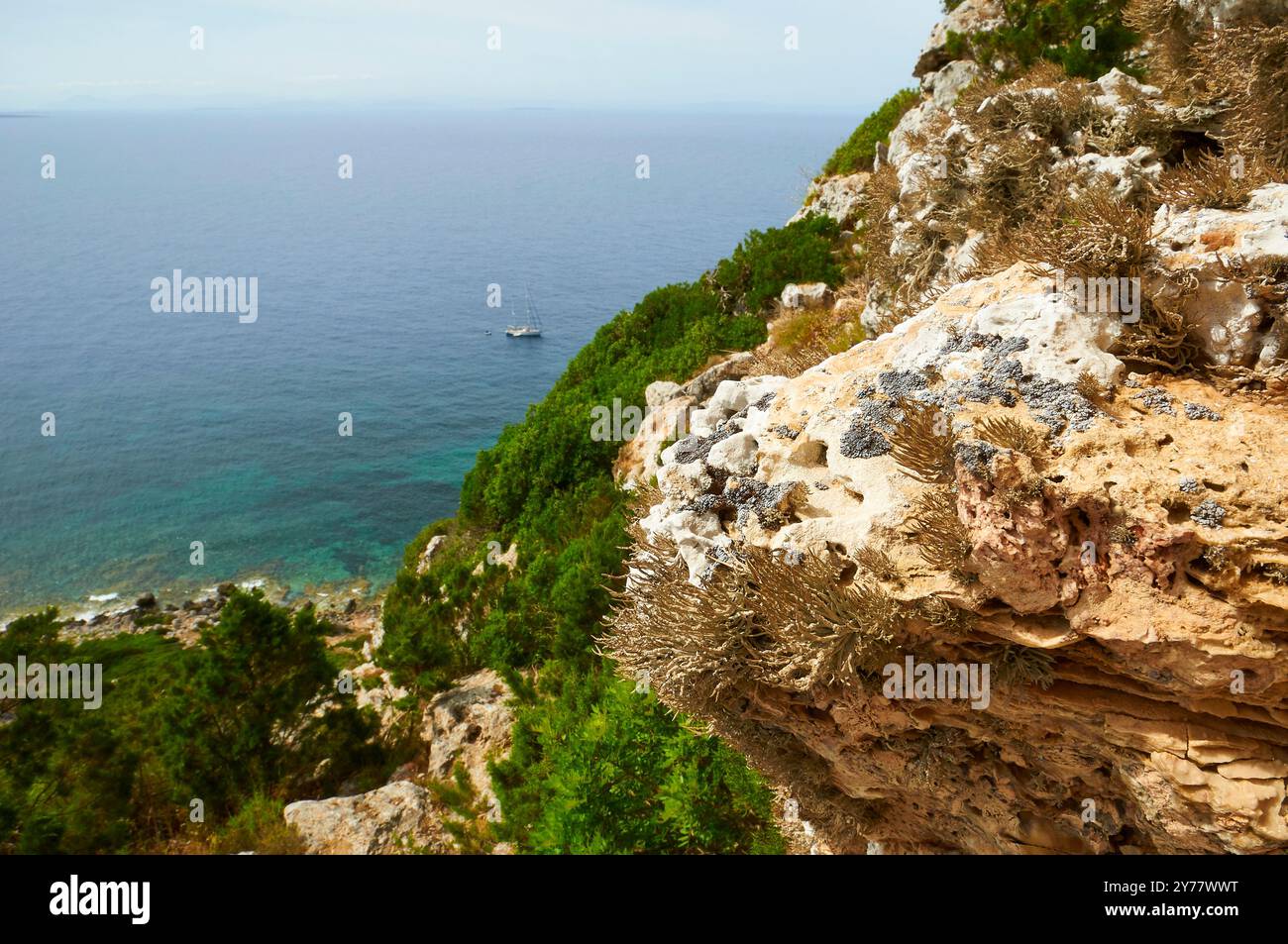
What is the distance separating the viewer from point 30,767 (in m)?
14.6

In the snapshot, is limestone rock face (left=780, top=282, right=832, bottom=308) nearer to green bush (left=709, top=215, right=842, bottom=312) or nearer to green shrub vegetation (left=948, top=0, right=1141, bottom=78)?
green bush (left=709, top=215, right=842, bottom=312)

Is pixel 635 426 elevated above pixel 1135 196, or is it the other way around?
pixel 1135 196

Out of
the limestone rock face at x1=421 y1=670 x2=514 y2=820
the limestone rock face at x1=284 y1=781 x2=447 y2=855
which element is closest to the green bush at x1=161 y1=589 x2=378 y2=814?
the limestone rock face at x1=421 y1=670 x2=514 y2=820

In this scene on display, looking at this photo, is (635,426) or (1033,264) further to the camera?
(635,426)

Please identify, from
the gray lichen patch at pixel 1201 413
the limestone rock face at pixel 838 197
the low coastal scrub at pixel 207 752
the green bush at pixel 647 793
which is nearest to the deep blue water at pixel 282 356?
the low coastal scrub at pixel 207 752

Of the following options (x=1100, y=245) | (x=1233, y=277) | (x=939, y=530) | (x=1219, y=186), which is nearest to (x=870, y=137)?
(x=1219, y=186)

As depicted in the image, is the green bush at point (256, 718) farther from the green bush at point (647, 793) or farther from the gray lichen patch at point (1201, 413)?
the gray lichen patch at point (1201, 413)

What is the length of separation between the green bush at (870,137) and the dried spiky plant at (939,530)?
21818 mm

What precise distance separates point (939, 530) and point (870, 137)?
24568 mm

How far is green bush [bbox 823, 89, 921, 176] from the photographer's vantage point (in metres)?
24.1

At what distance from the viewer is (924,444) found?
4.87 m

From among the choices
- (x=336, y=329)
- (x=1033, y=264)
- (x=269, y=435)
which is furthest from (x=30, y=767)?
(x=336, y=329)
